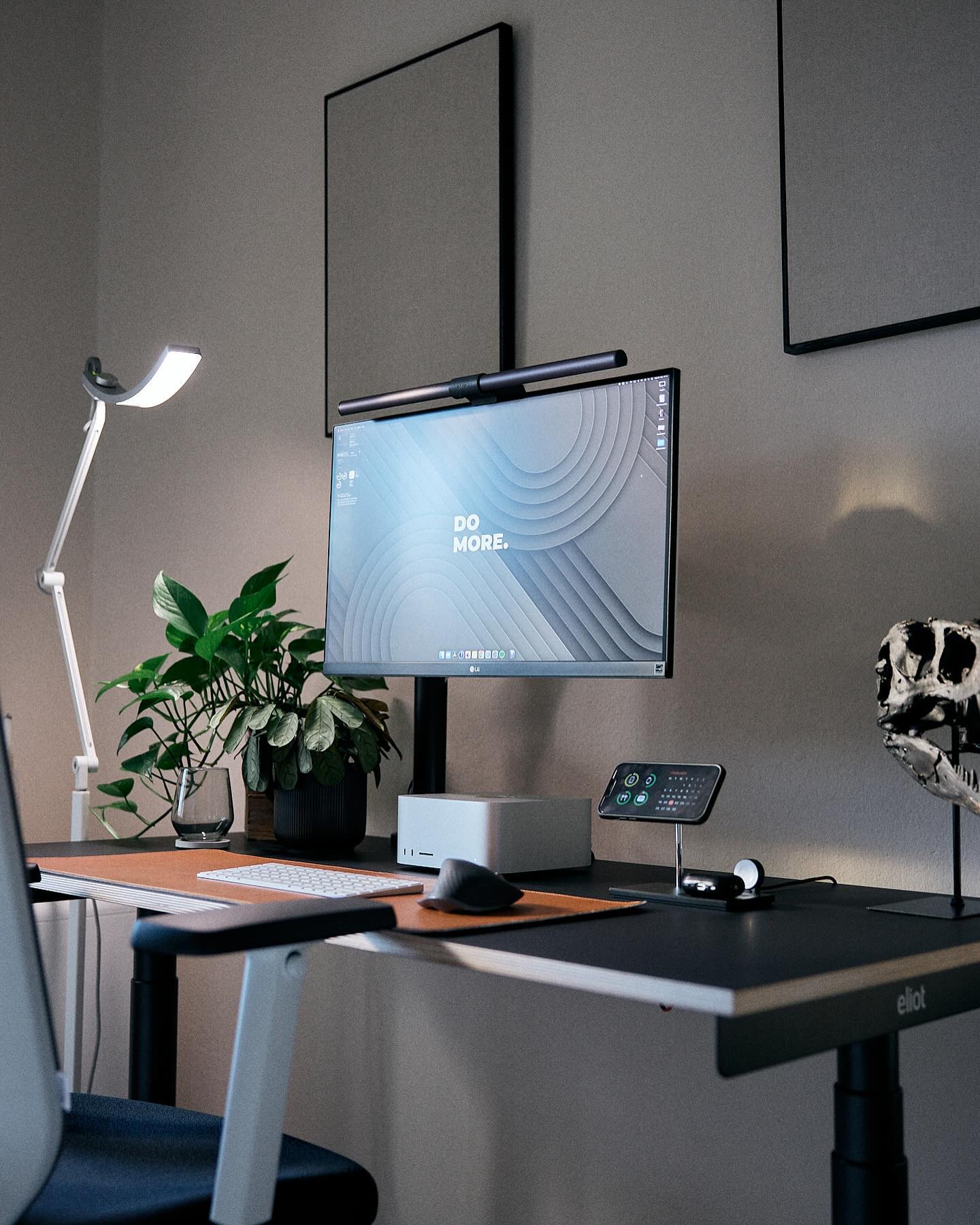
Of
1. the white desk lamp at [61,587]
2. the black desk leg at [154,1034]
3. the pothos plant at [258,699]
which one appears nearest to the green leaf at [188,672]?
the pothos plant at [258,699]

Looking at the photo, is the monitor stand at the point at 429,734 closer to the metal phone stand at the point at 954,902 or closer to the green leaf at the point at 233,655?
the green leaf at the point at 233,655

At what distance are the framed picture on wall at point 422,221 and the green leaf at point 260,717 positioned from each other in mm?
681

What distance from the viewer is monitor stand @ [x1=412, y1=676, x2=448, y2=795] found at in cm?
198

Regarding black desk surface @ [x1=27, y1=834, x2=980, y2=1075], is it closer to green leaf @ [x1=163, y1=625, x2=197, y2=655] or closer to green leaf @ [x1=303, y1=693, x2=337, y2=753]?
green leaf @ [x1=303, y1=693, x2=337, y2=753]

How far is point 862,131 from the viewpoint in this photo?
174 cm

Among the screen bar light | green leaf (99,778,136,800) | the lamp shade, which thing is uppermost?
the lamp shade

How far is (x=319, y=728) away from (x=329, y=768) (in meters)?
0.06

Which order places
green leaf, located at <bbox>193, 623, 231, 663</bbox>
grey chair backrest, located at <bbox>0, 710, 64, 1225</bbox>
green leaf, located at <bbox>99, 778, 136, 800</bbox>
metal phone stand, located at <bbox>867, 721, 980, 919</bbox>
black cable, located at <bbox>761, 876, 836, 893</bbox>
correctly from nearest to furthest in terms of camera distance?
grey chair backrest, located at <bbox>0, 710, 64, 1225</bbox>, metal phone stand, located at <bbox>867, 721, 980, 919</bbox>, black cable, located at <bbox>761, 876, 836, 893</bbox>, green leaf, located at <bbox>193, 623, 231, 663</bbox>, green leaf, located at <bbox>99, 778, 136, 800</bbox>

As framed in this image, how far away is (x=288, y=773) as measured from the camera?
195 centimetres

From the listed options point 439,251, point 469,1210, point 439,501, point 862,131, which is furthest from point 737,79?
point 469,1210

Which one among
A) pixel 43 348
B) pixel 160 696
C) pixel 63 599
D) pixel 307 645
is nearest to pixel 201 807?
pixel 160 696

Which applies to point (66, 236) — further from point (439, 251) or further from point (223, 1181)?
point (223, 1181)

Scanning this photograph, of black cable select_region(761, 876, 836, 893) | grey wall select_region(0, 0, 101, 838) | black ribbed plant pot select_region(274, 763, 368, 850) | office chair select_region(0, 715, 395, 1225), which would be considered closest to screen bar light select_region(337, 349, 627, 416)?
black ribbed plant pot select_region(274, 763, 368, 850)

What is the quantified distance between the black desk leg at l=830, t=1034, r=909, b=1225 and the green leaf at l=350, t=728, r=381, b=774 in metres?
0.99
